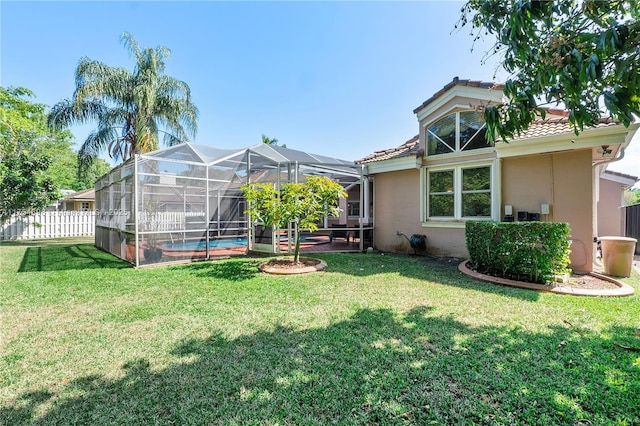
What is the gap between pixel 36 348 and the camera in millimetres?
3352

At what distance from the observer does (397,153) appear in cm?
1046

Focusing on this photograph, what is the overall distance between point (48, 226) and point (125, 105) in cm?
1070

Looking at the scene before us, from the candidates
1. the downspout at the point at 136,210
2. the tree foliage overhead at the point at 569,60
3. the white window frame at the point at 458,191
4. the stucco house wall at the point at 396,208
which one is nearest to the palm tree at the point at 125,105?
the downspout at the point at 136,210

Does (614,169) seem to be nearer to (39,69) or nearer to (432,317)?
(432,317)

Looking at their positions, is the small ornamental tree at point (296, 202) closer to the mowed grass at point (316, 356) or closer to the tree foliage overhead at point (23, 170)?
the mowed grass at point (316, 356)

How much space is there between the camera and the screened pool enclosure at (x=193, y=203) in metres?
8.52

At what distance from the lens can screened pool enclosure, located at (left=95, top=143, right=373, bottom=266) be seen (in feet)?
28.0

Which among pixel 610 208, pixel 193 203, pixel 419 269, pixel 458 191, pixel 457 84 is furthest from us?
pixel 610 208

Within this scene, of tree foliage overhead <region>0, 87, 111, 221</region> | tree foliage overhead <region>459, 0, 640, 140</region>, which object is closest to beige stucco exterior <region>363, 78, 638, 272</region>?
tree foliage overhead <region>459, 0, 640, 140</region>

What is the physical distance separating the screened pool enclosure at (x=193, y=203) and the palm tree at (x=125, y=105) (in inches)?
183

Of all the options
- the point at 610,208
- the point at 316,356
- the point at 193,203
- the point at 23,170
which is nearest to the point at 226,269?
the point at 193,203

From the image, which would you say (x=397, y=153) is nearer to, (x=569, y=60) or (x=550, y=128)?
(x=550, y=128)

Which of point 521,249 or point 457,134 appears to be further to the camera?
point 457,134

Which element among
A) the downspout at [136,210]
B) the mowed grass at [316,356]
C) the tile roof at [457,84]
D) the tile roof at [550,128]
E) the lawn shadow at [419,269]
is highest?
the tile roof at [457,84]
